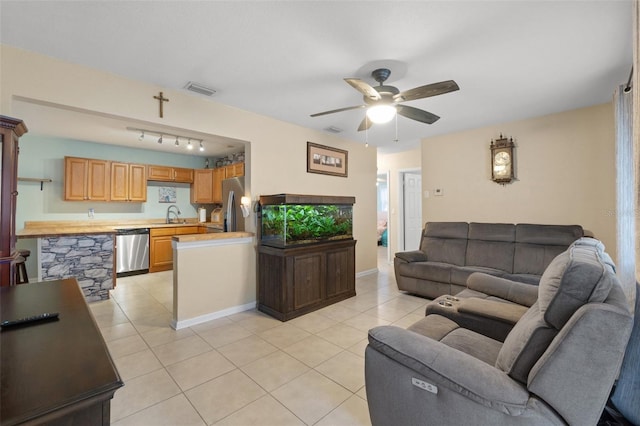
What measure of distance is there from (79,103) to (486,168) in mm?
5092

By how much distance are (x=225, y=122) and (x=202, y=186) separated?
3258 mm

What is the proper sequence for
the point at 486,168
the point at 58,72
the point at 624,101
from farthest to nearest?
the point at 486,168 → the point at 624,101 → the point at 58,72

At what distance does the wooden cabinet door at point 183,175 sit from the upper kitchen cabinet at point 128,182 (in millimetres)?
564

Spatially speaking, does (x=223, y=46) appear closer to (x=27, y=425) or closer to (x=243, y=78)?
(x=243, y=78)

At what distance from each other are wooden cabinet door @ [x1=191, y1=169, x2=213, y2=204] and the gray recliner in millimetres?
5653

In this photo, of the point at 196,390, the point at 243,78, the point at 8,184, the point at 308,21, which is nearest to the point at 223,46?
the point at 243,78

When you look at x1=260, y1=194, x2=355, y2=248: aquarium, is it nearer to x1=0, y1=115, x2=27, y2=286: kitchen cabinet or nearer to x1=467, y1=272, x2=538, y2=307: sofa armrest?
x1=467, y1=272, x2=538, y2=307: sofa armrest

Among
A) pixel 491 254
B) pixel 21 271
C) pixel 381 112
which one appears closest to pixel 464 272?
pixel 491 254

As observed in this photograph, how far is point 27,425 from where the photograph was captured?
2.03 ft

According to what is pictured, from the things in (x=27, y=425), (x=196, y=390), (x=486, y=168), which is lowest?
(x=196, y=390)

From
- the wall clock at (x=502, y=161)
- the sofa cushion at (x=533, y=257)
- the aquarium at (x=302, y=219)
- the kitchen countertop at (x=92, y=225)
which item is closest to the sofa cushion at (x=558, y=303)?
the aquarium at (x=302, y=219)

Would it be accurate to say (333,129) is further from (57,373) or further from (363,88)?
(57,373)

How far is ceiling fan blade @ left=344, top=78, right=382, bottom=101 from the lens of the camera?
2.02 m

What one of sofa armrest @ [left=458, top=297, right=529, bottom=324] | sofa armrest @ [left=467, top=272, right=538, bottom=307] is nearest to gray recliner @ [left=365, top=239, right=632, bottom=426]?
sofa armrest @ [left=458, top=297, right=529, bottom=324]
